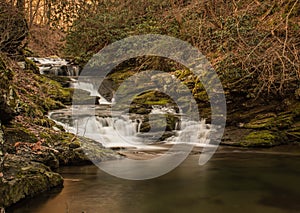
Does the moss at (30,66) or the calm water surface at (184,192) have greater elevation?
the moss at (30,66)

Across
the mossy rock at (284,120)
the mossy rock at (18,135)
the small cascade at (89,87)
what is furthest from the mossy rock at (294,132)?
the small cascade at (89,87)

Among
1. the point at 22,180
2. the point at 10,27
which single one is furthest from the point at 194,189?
the point at 10,27

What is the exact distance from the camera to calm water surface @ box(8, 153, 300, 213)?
14.7 feet

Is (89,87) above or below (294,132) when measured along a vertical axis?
above

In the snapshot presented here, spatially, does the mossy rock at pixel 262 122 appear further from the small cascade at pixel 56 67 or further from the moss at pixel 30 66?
the small cascade at pixel 56 67

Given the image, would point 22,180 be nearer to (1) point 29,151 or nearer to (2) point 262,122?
(1) point 29,151

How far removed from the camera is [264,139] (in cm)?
969

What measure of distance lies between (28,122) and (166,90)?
639 cm

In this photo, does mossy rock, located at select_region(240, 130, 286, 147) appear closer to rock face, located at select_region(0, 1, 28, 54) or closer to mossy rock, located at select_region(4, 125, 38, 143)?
mossy rock, located at select_region(4, 125, 38, 143)

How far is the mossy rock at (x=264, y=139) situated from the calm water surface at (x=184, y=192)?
7.62ft

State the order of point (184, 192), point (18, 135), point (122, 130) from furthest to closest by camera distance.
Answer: point (122, 130) < point (18, 135) < point (184, 192)

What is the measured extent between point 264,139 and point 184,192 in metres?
5.20

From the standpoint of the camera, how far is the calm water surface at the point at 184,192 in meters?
4.47

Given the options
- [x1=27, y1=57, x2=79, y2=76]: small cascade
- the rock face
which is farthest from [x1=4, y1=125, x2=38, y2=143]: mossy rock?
[x1=27, y1=57, x2=79, y2=76]: small cascade
